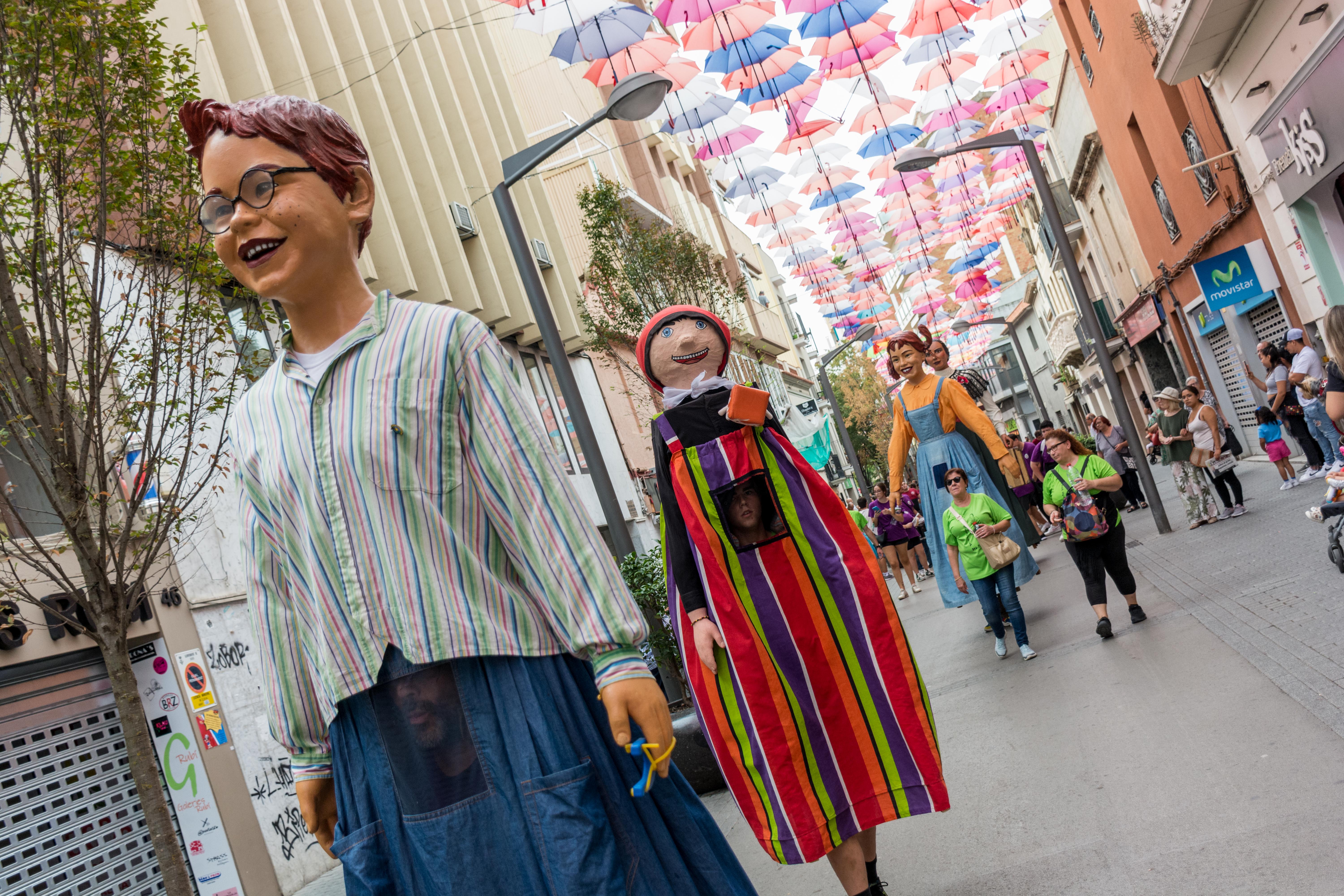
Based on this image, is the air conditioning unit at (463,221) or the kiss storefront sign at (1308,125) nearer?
the kiss storefront sign at (1308,125)

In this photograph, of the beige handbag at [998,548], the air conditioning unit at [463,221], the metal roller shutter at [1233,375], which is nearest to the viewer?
the beige handbag at [998,548]

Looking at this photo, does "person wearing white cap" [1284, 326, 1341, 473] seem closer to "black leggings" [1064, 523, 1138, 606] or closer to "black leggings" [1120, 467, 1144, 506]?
"black leggings" [1120, 467, 1144, 506]

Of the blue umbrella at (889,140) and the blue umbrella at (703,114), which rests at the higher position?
the blue umbrella at (703,114)

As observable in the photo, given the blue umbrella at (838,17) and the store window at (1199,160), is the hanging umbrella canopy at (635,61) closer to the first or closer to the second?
the blue umbrella at (838,17)

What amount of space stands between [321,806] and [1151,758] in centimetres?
351

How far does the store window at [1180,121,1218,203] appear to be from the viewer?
18.8 m

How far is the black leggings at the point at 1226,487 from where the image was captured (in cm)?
1295

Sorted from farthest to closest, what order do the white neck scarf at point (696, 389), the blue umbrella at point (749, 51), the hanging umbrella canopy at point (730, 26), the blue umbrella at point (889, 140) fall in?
the blue umbrella at point (889, 140)
the blue umbrella at point (749, 51)
the hanging umbrella canopy at point (730, 26)
the white neck scarf at point (696, 389)

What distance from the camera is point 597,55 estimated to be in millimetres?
14656

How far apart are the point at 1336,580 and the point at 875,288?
32.9 meters

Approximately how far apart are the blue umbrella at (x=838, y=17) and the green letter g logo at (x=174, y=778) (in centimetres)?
1188

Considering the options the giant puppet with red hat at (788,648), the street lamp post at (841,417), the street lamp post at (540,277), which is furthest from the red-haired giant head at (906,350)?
the street lamp post at (841,417)

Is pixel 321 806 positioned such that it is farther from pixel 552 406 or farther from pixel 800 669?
pixel 552 406

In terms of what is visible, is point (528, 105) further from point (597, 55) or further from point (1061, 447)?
point (1061, 447)
